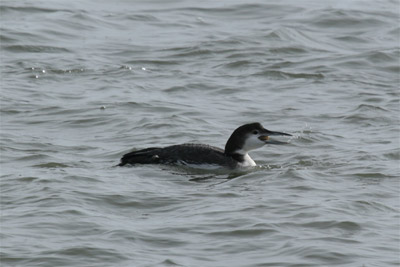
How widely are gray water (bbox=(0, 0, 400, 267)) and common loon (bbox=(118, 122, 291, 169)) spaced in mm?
127

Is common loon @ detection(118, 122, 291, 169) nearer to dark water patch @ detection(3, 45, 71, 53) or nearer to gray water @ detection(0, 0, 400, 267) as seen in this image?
gray water @ detection(0, 0, 400, 267)

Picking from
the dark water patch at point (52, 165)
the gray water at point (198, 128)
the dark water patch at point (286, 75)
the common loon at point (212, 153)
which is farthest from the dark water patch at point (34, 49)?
the common loon at point (212, 153)

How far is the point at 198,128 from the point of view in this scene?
50.9 feet

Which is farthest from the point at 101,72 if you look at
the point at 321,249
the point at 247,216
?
the point at 321,249

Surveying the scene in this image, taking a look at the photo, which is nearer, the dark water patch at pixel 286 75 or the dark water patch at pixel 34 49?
the dark water patch at pixel 286 75

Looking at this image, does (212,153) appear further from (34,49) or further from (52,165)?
(34,49)

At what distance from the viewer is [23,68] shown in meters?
18.6

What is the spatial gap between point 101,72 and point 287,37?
163 inches

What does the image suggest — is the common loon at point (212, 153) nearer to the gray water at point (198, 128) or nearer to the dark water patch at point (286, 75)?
the gray water at point (198, 128)

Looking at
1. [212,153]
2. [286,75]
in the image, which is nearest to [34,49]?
[286,75]

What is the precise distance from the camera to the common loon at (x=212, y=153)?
13.2 metres

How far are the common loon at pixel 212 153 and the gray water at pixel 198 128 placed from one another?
0.42ft

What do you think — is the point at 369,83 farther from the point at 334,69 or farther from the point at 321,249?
the point at 321,249

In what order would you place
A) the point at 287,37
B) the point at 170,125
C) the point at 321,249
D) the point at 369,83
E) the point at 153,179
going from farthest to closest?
1. the point at 287,37
2. the point at 369,83
3. the point at 170,125
4. the point at 153,179
5. the point at 321,249
